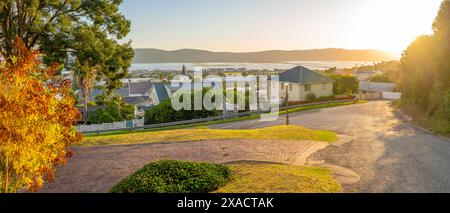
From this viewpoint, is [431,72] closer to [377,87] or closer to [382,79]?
[377,87]

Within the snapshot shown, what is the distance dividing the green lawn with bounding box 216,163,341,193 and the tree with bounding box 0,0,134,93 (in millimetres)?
11652

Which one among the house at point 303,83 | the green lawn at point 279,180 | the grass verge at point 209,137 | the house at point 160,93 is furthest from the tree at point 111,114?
the green lawn at point 279,180

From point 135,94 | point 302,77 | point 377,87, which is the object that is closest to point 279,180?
point 302,77

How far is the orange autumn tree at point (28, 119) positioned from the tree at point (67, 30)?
10.6 meters

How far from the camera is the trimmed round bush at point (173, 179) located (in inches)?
444

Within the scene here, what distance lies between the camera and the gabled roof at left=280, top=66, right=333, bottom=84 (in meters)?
58.9

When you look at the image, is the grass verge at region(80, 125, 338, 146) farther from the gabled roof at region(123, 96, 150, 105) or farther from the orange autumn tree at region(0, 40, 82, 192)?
the gabled roof at region(123, 96, 150, 105)

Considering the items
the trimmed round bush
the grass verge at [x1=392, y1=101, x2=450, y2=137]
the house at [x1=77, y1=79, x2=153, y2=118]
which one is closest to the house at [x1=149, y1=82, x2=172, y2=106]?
the house at [x1=77, y1=79, x2=153, y2=118]

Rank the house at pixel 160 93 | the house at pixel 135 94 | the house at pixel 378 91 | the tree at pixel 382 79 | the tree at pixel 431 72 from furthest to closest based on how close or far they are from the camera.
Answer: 1. the tree at pixel 382 79
2. the house at pixel 378 91
3. the house at pixel 135 94
4. the house at pixel 160 93
5. the tree at pixel 431 72

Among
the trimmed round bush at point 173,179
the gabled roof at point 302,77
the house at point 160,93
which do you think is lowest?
the trimmed round bush at point 173,179

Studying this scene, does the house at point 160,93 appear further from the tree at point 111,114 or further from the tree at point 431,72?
the tree at point 431,72

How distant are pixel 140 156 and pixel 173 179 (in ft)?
20.4

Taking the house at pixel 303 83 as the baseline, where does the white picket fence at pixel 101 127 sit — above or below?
below
